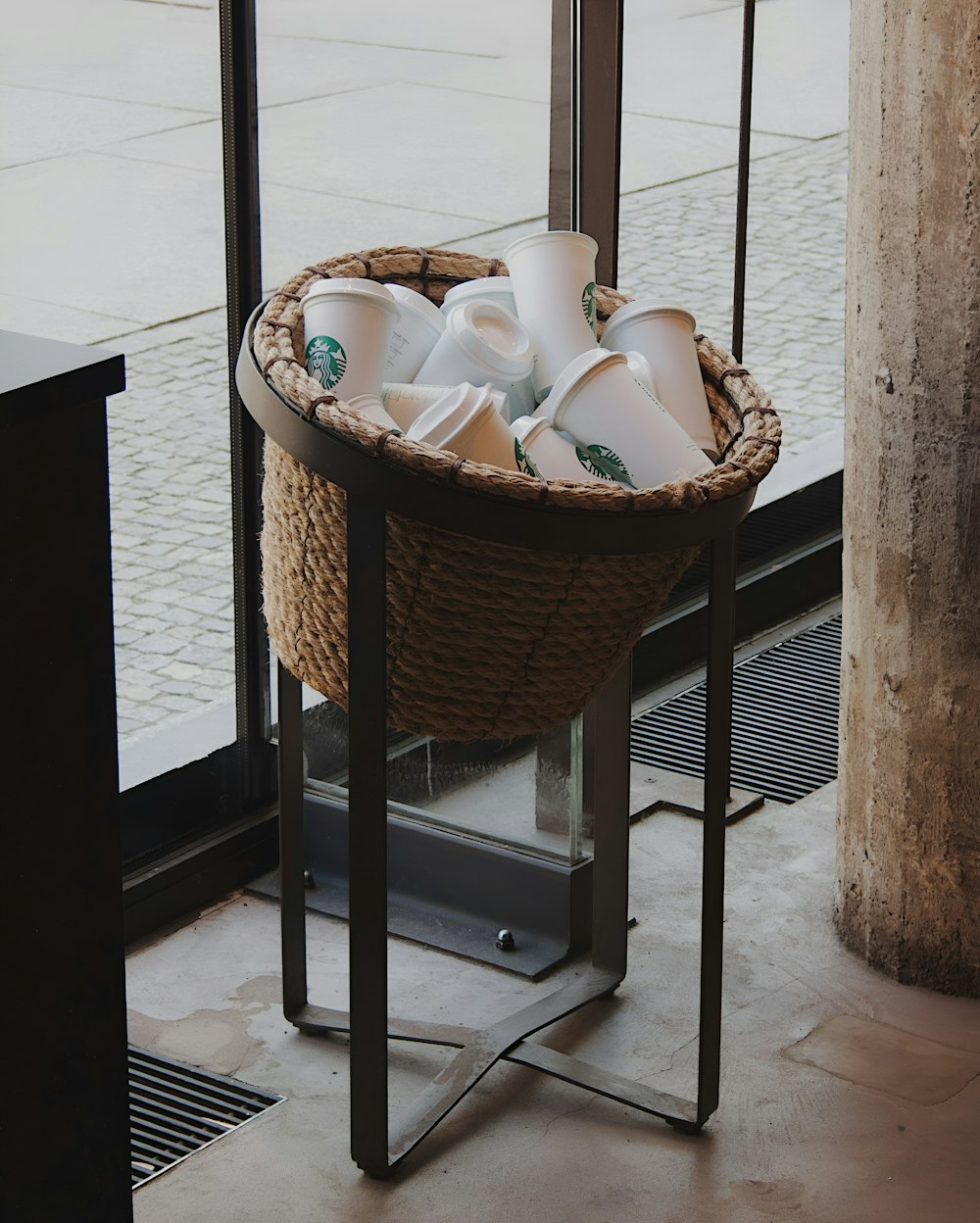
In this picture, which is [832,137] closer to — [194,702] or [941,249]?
[941,249]

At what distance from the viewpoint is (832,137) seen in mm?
4172

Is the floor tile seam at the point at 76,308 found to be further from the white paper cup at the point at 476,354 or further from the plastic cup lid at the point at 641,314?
the plastic cup lid at the point at 641,314

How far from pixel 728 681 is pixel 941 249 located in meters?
0.71

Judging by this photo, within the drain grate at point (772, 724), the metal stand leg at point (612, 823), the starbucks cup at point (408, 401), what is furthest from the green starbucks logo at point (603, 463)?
the drain grate at point (772, 724)

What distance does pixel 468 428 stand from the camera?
1.94 m

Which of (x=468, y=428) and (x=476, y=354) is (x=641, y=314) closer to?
(x=476, y=354)

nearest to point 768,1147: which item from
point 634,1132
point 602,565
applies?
point 634,1132

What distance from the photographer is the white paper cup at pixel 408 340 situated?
7.14ft

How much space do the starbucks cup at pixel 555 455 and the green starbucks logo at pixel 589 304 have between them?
0.21 m

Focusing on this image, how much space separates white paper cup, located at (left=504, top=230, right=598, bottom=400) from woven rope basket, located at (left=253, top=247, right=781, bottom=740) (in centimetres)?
22

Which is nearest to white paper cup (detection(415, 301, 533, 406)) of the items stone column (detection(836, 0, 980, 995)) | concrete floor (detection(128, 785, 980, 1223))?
stone column (detection(836, 0, 980, 995))

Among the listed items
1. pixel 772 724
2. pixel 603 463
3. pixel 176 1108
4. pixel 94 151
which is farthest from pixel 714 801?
pixel 772 724

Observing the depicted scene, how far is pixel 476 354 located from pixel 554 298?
0.50 ft

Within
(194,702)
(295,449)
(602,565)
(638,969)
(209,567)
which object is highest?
(295,449)
